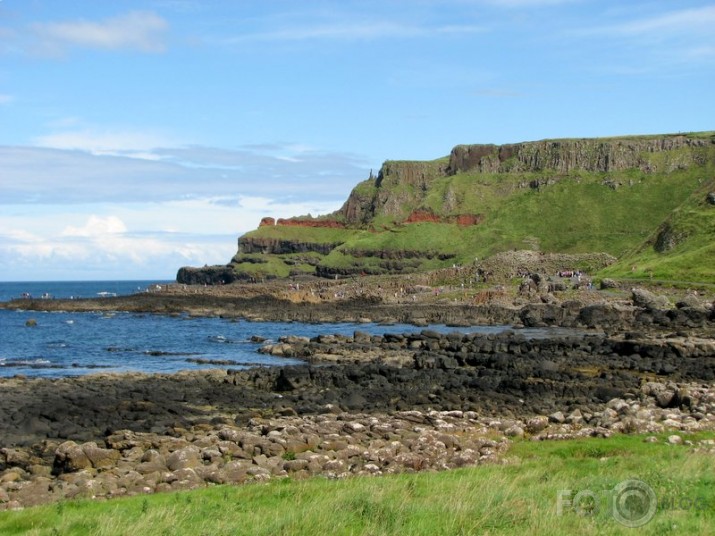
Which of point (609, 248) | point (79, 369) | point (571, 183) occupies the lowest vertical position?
point (79, 369)

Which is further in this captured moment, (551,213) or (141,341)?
(551,213)

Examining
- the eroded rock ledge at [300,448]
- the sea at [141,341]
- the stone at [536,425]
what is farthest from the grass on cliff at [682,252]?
the stone at [536,425]

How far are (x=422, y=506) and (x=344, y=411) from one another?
1630cm

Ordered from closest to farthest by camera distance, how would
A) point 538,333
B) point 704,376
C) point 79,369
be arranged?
point 704,376
point 79,369
point 538,333

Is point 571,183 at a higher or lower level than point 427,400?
higher

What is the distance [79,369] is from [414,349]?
19437 millimetres

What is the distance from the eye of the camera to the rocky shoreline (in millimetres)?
19469

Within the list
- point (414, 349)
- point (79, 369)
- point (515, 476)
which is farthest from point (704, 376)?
point (79, 369)

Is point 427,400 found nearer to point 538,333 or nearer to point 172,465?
point 172,465

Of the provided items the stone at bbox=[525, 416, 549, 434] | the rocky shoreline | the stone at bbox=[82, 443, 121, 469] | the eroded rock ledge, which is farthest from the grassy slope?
the stone at bbox=[82, 443, 121, 469]

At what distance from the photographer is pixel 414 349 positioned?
52000 mm

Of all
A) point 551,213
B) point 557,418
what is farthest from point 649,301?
point 551,213

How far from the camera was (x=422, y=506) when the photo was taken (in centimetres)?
1261

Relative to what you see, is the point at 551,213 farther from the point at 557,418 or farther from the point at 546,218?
the point at 557,418
